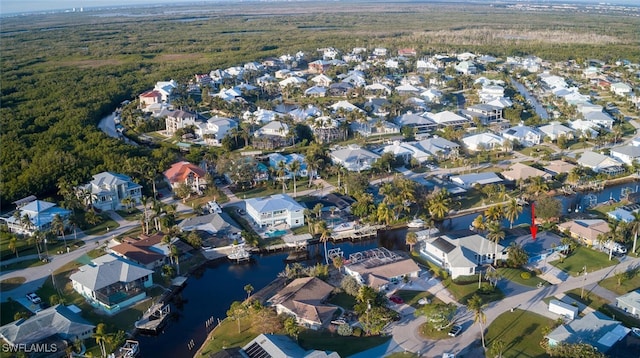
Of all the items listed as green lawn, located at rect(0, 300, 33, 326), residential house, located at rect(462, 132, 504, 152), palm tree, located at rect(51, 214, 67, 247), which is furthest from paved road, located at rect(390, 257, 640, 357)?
residential house, located at rect(462, 132, 504, 152)

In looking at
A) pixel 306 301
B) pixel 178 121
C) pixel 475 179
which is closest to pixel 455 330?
pixel 306 301

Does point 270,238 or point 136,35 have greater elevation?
point 136,35

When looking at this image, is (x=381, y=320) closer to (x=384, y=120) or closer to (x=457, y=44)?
(x=384, y=120)

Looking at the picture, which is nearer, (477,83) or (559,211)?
(559,211)

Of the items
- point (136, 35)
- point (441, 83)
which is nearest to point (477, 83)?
point (441, 83)

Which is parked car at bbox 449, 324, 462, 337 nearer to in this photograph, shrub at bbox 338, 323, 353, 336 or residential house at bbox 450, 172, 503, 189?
shrub at bbox 338, 323, 353, 336

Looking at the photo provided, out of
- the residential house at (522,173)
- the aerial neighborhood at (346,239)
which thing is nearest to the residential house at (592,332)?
the aerial neighborhood at (346,239)
